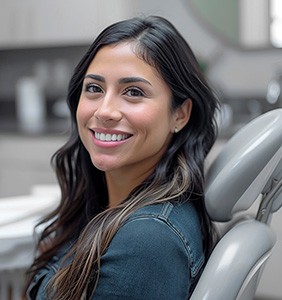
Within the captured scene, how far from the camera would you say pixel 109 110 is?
1181 mm

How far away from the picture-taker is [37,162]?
134 inches

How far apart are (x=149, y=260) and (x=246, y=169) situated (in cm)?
26

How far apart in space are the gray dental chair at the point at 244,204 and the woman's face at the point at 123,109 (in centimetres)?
16

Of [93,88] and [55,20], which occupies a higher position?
[93,88]

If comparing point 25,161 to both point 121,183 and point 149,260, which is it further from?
point 149,260

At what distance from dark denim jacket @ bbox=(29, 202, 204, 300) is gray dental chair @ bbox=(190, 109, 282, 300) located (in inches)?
1.7

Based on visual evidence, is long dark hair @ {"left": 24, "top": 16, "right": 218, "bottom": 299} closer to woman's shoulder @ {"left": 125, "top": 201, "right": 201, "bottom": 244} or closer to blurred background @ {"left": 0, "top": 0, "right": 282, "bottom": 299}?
woman's shoulder @ {"left": 125, "top": 201, "right": 201, "bottom": 244}

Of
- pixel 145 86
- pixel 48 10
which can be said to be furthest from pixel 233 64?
pixel 145 86

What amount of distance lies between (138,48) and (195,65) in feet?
0.45

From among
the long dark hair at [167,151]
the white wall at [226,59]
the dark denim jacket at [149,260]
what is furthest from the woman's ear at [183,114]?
the white wall at [226,59]

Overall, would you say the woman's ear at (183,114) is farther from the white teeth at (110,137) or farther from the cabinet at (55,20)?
the cabinet at (55,20)

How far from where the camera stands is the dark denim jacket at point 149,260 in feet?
3.46

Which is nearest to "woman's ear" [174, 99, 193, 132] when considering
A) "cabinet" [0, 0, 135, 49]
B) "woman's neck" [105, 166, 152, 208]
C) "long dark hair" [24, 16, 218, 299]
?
"long dark hair" [24, 16, 218, 299]

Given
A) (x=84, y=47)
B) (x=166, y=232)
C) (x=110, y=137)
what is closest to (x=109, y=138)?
(x=110, y=137)
